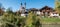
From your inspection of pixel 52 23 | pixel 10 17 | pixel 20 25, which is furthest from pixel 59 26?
pixel 10 17

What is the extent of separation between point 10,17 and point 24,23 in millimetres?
983

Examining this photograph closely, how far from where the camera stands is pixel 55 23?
17453 millimetres

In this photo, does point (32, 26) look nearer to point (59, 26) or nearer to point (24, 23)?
point (24, 23)

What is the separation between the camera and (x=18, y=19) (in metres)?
10.5

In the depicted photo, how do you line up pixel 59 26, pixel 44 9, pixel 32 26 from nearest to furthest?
pixel 32 26
pixel 59 26
pixel 44 9

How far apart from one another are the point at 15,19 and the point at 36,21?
1078 millimetres

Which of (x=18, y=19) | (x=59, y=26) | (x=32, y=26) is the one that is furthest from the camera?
(x=59, y=26)

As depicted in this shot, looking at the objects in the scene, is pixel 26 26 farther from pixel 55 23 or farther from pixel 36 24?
pixel 55 23

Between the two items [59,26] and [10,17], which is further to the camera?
[59,26]

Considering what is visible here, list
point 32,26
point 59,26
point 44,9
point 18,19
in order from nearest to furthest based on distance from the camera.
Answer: point 32,26, point 18,19, point 59,26, point 44,9

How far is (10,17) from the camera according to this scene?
32.6ft

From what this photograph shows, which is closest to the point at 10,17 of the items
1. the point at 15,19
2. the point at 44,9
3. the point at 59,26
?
the point at 15,19

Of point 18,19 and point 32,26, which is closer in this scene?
point 32,26

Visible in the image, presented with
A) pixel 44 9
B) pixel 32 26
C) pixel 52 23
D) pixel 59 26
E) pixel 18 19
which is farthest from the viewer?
pixel 44 9
